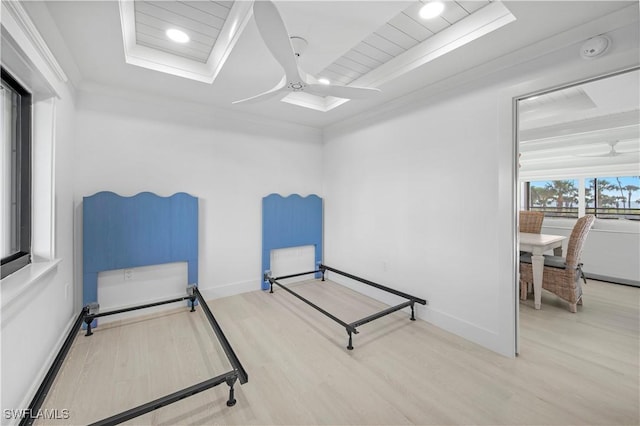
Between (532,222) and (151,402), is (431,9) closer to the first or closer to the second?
(151,402)

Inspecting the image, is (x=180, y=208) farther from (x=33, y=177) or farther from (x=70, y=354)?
(x=70, y=354)

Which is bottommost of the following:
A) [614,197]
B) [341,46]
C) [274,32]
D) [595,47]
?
[614,197]

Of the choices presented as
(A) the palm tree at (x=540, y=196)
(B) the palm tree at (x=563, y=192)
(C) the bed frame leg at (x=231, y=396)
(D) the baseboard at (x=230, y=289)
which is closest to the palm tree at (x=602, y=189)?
(B) the palm tree at (x=563, y=192)

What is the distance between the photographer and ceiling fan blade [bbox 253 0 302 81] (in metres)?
1.20

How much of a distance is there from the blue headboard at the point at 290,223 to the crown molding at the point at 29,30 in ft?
7.50

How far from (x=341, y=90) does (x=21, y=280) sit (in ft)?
7.67

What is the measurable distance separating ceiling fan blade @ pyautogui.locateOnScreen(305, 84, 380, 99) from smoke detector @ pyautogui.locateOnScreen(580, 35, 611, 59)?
133 cm

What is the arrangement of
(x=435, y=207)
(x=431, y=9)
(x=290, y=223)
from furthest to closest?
(x=290, y=223)
(x=435, y=207)
(x=431, y=9)

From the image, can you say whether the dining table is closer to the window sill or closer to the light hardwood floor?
the light hardwood floor

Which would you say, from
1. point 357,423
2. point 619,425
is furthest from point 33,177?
point 619,425

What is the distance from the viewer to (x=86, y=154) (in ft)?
8.68

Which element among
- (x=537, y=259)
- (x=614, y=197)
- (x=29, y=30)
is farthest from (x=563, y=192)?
(x=29, y=30)

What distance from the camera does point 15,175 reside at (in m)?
1.75

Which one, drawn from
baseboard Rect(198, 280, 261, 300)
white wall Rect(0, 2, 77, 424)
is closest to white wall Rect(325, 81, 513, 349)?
baseboard Rect(198, 280, 261, 300)
